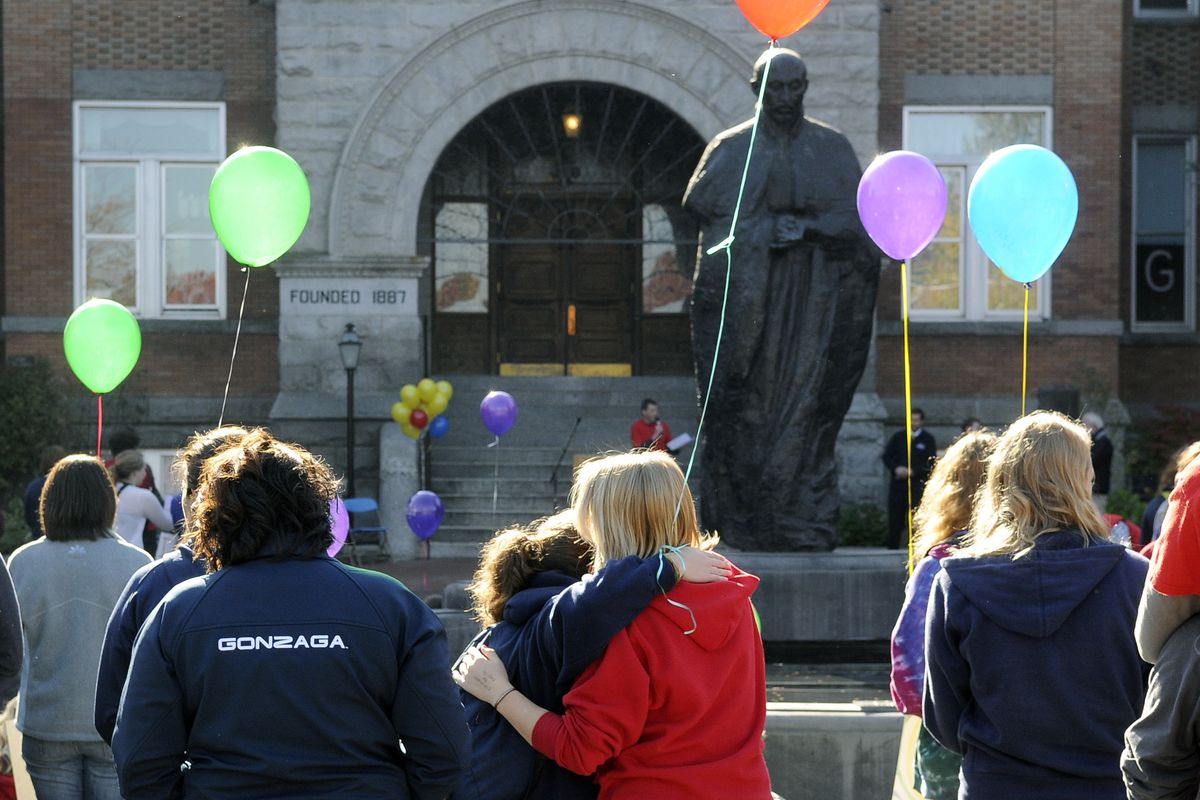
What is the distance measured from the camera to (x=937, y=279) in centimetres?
2061

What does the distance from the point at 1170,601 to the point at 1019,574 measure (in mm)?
724

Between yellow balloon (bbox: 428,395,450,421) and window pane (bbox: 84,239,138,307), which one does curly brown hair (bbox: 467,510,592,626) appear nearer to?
yellow balloon (bbox: 428,395,450,421)

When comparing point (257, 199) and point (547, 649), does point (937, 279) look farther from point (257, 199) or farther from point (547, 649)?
point (547, 649)

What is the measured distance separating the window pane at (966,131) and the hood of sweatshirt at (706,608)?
17.4m

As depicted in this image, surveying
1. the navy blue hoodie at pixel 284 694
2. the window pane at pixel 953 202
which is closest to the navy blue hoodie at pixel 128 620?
the navy blue hoodie at pixel 284 694

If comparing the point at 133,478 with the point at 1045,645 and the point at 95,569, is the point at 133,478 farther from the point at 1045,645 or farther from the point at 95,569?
the point at 1045,645

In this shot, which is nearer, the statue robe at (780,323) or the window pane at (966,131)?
the statue robe at (780,323)

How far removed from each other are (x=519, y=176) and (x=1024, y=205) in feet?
46.5

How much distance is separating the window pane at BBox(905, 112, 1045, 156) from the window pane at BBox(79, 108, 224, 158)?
29.0ft

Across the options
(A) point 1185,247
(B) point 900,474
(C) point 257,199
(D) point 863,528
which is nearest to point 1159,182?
(A) point 1185,247

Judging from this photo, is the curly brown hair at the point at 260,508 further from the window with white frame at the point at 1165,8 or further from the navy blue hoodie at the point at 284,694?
the window with white frame at the point at 1165,8

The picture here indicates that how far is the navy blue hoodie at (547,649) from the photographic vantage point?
364cm

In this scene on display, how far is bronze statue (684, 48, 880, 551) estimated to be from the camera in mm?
8570

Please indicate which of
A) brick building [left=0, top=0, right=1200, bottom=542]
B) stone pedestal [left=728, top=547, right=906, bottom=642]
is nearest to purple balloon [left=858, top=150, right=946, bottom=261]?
stone pedestal [left=728, top=547, right=906, bottom=642]
